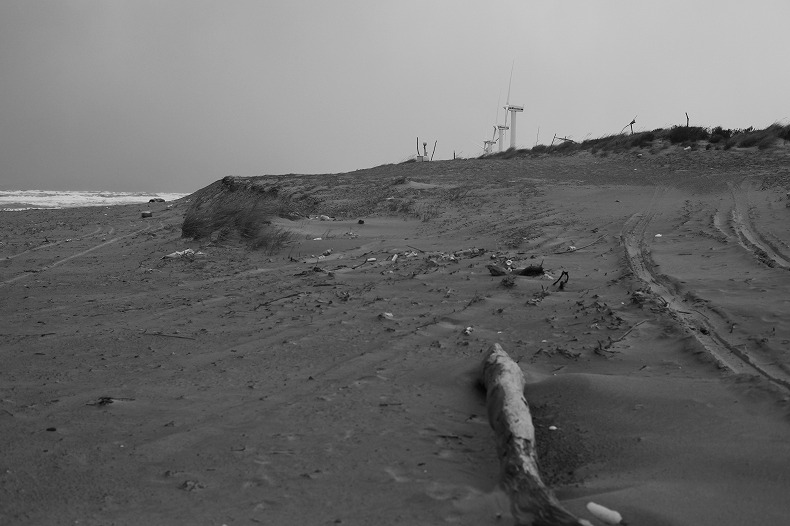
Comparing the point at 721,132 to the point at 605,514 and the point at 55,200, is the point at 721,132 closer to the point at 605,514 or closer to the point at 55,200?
the point at 605,514

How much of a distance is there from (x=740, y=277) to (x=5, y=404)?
497 cm

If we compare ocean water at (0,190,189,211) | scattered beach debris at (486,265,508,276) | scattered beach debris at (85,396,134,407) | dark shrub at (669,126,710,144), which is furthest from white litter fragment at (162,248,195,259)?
ocean water at (0,190,189,211)

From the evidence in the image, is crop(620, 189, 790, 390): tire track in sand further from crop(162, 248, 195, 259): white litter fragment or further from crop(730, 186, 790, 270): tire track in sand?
crop(162, 248, 195, 259): white litter fragment

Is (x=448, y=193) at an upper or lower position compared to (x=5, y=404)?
upper

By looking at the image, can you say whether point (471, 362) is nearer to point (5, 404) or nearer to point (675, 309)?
point (675, 309)

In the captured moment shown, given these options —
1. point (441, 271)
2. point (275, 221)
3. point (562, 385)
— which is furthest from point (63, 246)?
point (562, 385)

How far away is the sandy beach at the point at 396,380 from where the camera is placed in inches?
89.0

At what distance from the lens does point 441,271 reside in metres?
5.87

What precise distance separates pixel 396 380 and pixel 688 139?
15569mm

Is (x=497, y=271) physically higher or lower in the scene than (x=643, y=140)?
lower

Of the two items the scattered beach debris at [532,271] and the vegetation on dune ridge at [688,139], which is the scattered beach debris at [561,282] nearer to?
the scattered beach debris at [532,271]

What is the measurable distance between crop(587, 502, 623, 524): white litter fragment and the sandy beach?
6cm

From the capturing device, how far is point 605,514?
2.04 m

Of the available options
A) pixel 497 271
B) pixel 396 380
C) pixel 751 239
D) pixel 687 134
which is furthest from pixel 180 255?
pixel 687 134
